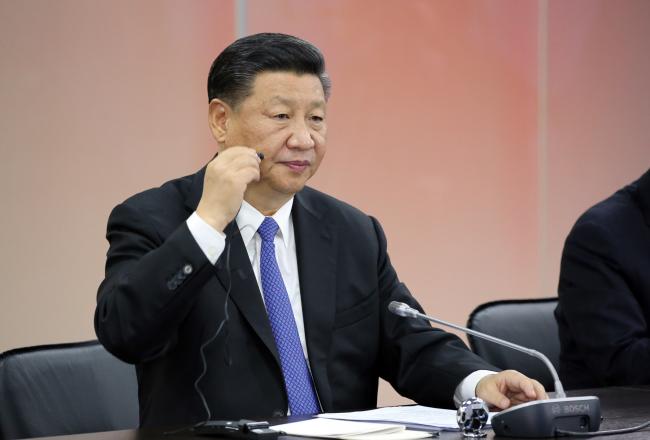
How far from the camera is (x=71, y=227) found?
3.55 metres

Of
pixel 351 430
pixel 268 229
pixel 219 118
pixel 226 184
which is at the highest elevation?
pixel 219 118

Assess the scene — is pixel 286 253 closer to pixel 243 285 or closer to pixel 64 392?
pixel 243 285

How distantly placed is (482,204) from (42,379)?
2826mm

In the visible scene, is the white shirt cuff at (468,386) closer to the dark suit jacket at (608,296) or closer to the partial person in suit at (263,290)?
the partial person in suit at (263,290)

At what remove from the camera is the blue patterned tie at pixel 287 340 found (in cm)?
229

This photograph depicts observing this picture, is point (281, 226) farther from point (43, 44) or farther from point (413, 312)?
point (43, 44)

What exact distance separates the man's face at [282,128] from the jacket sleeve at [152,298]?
0.36 m

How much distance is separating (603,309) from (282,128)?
3.66 ft

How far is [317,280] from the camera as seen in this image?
8.04 feet

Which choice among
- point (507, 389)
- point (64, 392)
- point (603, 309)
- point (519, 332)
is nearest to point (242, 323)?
point (64, 392)

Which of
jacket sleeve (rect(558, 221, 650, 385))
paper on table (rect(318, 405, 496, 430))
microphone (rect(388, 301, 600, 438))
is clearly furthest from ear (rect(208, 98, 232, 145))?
jacket sleeve (rect(558, 221, 650, 385))

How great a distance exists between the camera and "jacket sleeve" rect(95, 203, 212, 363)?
2049 millimetres

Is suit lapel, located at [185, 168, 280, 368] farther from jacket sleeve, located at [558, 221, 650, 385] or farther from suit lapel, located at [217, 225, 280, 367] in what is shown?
jacket sleeve, located at [558, 221, 650, 385]

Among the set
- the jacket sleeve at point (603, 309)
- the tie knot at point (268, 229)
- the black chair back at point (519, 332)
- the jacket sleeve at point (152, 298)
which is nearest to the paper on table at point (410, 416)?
the jacket sleeve at point (152, 298)
